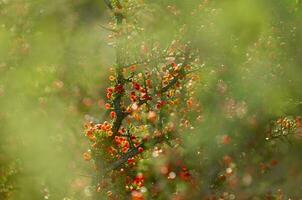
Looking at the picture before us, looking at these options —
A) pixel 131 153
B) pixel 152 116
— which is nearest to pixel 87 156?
pixel 131 153

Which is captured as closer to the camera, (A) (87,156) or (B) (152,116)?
(A) (87,156)

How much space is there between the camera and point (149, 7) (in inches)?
509

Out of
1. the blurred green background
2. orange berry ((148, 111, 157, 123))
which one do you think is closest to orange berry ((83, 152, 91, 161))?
the blurred green background

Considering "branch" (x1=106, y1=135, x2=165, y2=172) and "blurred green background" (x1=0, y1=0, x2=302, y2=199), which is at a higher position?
"blurred green background" (x1=0, y1=0, x2=302, y2=199)

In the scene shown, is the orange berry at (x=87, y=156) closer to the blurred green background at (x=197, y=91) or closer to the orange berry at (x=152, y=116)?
the blurred green background at (x=197, y=91)

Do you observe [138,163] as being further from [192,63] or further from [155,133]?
[192,63]

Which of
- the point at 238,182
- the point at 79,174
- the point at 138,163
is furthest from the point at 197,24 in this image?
the point at 238,182

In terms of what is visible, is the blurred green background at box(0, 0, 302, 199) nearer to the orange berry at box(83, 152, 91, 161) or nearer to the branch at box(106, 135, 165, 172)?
the orange berry at box(83, 152, 91, 161)

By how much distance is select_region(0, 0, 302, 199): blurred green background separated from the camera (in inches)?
470

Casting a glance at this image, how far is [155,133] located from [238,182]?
451cm

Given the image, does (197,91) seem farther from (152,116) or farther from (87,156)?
(87,156)

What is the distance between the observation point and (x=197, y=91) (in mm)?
14633

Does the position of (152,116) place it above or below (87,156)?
above

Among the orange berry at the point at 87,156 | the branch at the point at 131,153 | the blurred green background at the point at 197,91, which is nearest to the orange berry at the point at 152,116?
the branch at the point at 131,153
